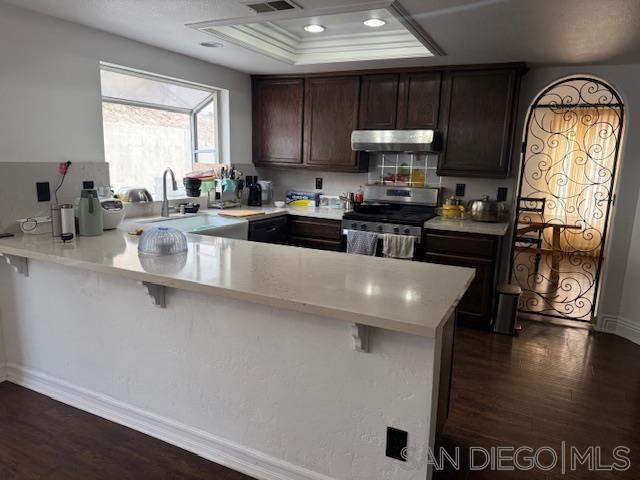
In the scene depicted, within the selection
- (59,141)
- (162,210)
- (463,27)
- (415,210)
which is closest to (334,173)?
(415,210)

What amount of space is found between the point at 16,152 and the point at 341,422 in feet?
8.01

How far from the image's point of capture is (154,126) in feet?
12.8

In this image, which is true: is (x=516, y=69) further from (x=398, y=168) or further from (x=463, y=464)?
(x=463, y=464)

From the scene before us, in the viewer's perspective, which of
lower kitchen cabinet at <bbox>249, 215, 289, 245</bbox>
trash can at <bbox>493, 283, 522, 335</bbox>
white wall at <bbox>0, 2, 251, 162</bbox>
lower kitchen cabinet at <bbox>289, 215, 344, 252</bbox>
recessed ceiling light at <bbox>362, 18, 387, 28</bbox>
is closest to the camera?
white wall at <bbox>0, 2, 251, 162</bbox>

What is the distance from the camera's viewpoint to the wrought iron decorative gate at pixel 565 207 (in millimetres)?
3867

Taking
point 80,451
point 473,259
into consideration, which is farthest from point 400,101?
point 80,451

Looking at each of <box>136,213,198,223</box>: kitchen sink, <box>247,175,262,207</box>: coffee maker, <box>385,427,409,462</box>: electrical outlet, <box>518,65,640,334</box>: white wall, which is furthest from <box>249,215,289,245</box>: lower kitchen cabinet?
<box>385,427,409,462</box>: electrical outlet

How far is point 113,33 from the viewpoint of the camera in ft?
10.3

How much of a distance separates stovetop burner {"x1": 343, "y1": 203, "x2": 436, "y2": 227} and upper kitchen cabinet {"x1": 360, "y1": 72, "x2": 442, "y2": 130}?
763 millimetres

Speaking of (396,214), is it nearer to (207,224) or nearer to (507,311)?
(507,311)

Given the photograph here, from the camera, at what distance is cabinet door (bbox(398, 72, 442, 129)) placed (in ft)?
12.7

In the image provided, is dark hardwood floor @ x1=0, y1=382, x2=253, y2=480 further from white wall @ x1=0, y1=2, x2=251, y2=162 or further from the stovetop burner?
the stovetop burner

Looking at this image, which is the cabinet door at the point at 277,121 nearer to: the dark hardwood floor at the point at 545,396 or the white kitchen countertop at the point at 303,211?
the white kitchen countertop at the point at 303,211

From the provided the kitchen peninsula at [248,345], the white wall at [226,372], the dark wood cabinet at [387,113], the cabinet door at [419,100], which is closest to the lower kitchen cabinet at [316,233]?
the dark wood cabinet at [387,113]
